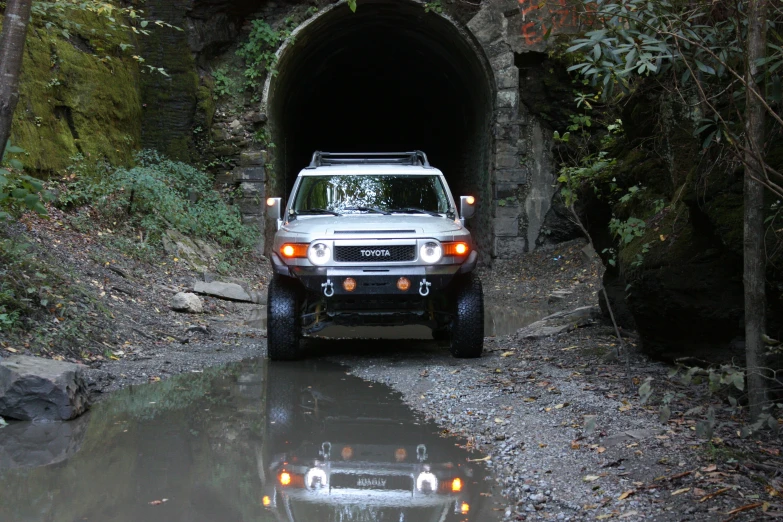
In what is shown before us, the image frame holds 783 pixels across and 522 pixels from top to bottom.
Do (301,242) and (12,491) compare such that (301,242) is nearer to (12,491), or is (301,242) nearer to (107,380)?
(107,380)

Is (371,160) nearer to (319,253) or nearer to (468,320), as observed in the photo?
(319,253)

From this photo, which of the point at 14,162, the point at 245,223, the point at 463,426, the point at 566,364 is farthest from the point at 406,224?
the point at 245,223

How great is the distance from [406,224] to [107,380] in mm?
2871

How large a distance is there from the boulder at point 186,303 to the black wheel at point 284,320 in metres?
2.68

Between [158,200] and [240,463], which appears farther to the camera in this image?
[158,200]

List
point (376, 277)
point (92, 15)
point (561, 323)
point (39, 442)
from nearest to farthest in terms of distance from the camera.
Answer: point (39, 442), point (376, 277), point (561, 323), point (92, 15)

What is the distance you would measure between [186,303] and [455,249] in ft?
13.4

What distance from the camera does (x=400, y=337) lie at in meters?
8.94

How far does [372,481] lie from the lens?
13.7 feet

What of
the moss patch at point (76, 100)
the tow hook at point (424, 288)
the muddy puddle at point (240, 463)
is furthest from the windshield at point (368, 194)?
the moss patch at point (76, 100)

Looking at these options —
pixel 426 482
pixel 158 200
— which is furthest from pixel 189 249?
pixel 426 482

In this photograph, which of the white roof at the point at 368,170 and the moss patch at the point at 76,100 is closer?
the white roof at the point at 368,170

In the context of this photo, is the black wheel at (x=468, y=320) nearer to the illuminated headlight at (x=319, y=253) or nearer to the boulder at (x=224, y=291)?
the illuminated headlight at (x=319, y=253)

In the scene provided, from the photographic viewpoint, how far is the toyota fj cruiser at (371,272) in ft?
22.8
